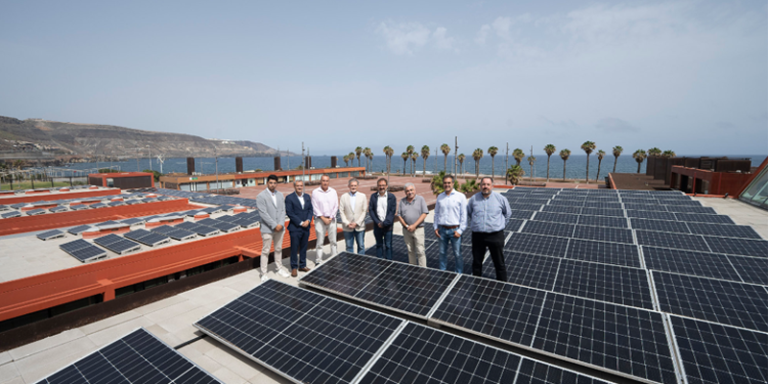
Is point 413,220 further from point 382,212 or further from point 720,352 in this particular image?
point 720,352

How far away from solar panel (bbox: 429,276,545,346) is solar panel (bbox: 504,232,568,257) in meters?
3.23

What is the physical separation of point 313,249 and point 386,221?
4514mm

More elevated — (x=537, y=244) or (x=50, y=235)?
(x=537, y=244)

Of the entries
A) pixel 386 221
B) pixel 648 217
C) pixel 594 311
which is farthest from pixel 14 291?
pixel 648 217

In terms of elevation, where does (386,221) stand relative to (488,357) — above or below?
above

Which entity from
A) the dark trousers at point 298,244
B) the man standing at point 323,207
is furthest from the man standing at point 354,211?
the dark trousers at point 298,244

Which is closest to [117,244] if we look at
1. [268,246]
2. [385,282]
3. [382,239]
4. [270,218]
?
[268,246]

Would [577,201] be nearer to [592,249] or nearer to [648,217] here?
[648,217]

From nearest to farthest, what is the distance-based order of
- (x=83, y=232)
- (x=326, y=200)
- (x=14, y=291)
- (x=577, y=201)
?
(x=14, y=291) < (x=326, y=200) < (x=83, y=232) < (x=577, y=201)

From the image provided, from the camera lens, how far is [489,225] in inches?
241

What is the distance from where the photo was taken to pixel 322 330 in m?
4.32

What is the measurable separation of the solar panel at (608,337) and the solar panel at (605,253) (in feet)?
12.1

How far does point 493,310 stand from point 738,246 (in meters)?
8.71

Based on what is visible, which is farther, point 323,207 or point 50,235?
point 50,235
